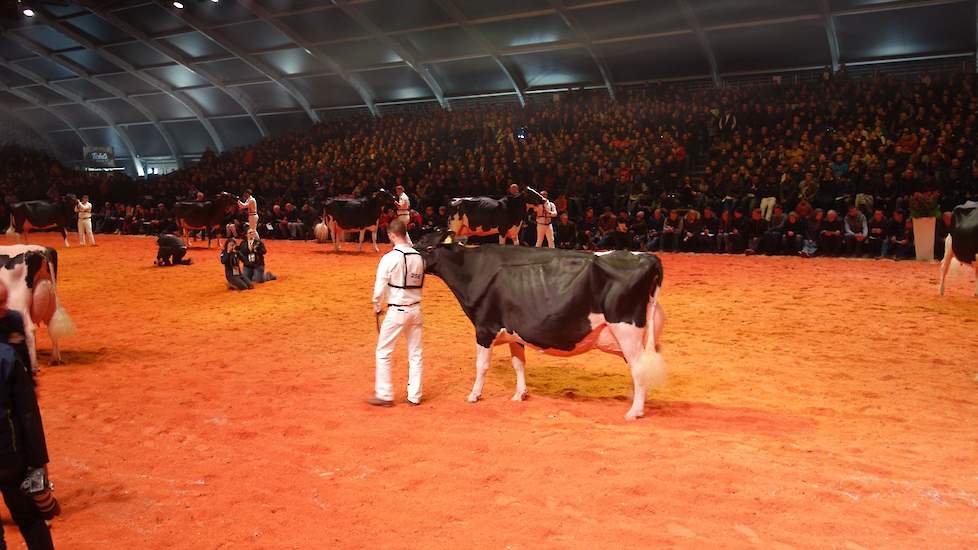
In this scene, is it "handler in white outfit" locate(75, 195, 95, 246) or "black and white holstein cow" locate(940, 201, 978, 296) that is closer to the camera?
"black and white holstein cow" locate(940, 201, 978, 296)

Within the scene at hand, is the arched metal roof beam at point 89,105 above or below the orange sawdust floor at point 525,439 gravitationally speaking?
above

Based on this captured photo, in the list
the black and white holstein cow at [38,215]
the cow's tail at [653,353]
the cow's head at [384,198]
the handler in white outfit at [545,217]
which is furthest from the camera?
the black and white holstein cow at [38,215]

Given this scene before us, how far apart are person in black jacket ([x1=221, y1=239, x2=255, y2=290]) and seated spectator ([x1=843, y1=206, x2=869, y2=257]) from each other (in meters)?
14.7

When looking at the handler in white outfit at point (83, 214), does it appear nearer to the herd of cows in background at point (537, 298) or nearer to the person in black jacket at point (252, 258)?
the person in black jacket at point (252, 258)

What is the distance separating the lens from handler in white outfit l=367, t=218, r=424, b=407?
22.7ft

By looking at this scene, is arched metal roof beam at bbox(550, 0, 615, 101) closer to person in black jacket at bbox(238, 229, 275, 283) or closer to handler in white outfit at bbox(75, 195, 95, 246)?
person in black jacket at bbox(238, 229, 275, 283)

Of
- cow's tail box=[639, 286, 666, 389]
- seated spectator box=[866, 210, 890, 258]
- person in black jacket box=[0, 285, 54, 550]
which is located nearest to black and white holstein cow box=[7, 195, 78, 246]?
cow's tail box=[639, 286, 666, 389]

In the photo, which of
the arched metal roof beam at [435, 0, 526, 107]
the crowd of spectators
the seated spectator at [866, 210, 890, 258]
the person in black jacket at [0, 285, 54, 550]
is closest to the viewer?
the person in black jacket at [0, 285, 54, 550]

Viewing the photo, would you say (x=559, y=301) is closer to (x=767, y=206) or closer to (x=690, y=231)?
(x=690, y=231)

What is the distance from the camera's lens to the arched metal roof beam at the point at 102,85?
37500mm

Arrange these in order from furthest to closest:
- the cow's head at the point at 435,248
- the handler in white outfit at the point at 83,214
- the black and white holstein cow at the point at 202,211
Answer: the handler in white outfit at the point at 83,214 → the black and white holstein cow at the point at 202,211 → the cow's head at the point at 435,248

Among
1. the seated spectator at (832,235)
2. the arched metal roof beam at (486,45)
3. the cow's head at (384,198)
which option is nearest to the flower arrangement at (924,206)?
the seated spectator at (832,235)

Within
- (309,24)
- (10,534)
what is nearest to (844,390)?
(10,534)

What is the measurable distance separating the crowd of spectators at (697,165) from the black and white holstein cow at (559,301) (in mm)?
14293
